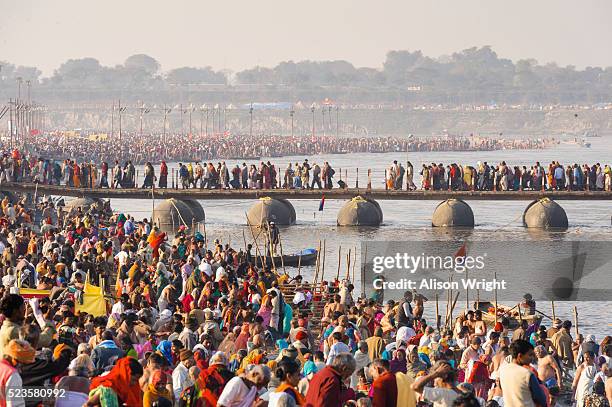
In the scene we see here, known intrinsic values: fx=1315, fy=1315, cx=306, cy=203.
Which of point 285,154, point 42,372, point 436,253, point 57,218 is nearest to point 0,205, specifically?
point 57,218

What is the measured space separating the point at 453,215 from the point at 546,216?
4.02 meters

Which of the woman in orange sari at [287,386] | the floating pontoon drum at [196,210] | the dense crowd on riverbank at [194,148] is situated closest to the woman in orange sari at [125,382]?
the woman in orange sari at [287,386]

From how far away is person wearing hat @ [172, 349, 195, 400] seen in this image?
51.7 feet

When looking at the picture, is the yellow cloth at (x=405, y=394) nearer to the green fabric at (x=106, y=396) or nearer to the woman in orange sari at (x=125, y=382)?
the woman in orange sari at (x=125, y=382)

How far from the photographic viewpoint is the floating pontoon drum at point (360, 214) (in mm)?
58156

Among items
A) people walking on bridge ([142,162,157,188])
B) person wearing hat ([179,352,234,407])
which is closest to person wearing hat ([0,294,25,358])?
person wearing hat ([179,352,234,407])

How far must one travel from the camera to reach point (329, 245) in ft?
177

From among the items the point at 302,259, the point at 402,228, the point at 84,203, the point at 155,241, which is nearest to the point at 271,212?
the point at 402,228

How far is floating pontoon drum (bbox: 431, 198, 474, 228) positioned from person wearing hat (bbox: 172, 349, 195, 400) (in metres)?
42.3

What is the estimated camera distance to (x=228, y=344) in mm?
19500

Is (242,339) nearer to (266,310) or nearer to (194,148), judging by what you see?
(266,310)

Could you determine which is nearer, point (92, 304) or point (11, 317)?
point (11, 317)

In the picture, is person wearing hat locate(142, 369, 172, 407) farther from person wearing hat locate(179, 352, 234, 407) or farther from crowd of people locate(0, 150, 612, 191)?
crowd of people locate(0, 150, 612, 191)

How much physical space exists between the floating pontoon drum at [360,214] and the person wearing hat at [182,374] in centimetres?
4207
